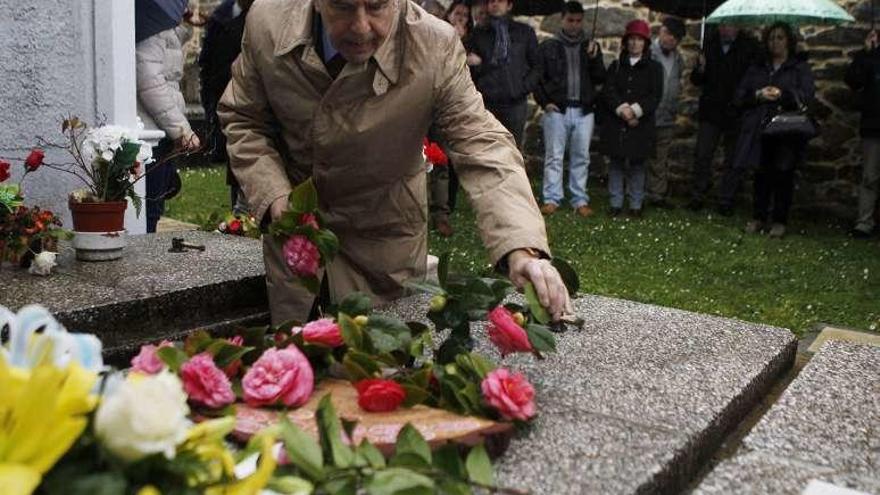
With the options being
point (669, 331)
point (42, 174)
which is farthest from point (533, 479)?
point (42, 174)

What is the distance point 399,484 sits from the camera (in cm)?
116

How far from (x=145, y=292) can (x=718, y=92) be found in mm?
7890

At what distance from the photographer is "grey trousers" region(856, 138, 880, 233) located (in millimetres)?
8789

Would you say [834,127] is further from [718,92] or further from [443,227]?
[443,227]

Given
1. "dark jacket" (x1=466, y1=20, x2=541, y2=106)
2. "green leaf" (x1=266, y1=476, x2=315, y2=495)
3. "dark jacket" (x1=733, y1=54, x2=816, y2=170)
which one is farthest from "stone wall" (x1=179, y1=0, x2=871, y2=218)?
"green leaf" (x1=266, y1=476, x2=315, y2=495)

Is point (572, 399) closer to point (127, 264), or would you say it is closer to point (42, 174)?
point (127, 264)

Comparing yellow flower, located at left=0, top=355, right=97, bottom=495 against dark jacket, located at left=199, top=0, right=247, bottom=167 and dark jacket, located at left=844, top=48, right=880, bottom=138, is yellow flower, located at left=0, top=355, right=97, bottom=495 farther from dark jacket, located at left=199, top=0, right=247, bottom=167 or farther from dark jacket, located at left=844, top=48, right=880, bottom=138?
dark jacket, located at left=844, top=48, right=880, bottom=138

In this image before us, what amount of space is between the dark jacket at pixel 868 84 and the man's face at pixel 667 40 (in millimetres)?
1703

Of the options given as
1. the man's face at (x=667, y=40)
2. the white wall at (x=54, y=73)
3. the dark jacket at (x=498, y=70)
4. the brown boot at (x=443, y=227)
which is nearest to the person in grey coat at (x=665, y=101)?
the man's face at (x=667, y=40)

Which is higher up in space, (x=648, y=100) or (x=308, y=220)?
(x=308, y=220)

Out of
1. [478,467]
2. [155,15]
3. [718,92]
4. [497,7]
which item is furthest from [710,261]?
[478,467]

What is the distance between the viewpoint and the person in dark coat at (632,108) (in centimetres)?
909

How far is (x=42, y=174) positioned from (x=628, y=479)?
113 inches

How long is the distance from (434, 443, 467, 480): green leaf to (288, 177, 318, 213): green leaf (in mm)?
968
